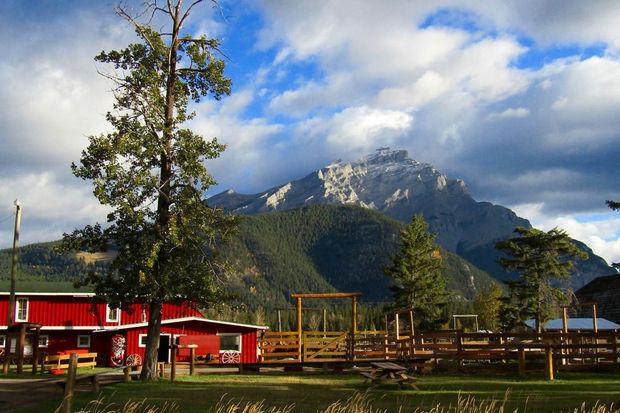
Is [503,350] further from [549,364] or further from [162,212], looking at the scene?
[162,212]

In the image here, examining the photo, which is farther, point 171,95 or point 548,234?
point 548,234

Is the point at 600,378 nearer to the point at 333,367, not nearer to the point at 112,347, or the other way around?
the point at 333,367

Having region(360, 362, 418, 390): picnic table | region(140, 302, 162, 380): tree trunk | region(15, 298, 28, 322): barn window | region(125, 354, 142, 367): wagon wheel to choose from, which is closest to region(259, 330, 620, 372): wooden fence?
region(360, 362, 418, 390): picnic table

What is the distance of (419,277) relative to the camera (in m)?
50.1

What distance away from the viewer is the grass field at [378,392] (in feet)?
58.0

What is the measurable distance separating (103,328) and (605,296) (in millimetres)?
44301

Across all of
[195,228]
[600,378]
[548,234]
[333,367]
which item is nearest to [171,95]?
Result: [195,228]

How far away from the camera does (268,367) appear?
108ft

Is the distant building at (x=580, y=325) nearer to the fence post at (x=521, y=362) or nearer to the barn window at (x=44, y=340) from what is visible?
the fence post at (x=521, y=362)

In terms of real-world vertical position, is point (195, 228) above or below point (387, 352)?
above

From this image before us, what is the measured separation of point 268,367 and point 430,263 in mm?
21402

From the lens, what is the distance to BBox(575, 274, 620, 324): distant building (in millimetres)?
57562

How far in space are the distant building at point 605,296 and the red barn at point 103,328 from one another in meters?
32.1

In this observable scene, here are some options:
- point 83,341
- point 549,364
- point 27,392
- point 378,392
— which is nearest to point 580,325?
point 549,364
